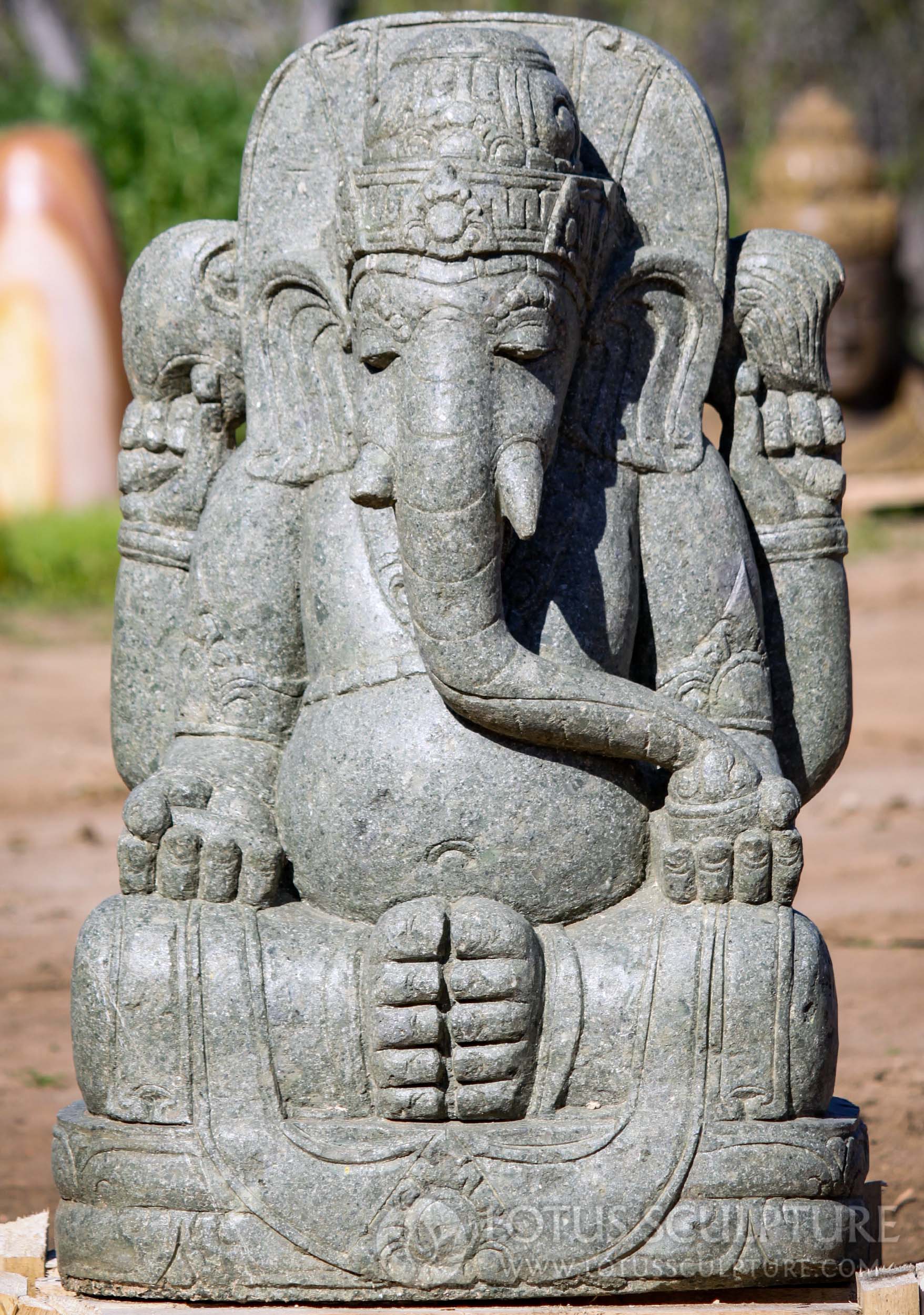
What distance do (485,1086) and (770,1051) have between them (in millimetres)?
492

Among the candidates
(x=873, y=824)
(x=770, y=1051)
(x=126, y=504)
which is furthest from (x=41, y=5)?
(x=770, y=1051)

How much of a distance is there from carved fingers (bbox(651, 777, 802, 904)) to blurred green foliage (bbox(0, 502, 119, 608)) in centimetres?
922

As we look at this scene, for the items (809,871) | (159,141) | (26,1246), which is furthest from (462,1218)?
(159,141)

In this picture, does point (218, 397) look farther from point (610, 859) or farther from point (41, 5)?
point (41, 5)

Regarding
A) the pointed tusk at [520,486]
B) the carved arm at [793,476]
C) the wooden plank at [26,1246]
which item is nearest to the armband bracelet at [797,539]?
the carved arm at [793,476]

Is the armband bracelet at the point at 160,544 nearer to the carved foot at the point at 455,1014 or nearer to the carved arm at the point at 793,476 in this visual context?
the carved foot at the point at 455,1014

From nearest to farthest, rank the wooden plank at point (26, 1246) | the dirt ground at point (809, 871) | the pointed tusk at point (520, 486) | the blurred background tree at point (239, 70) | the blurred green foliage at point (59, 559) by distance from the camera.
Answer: the pointed tusk at point (520, 486) < the wooden plank at point (26, 1246) < the dirt ground at point (809, 871) < the blurred green foliage at point (59, 559) < the blurred background tree at point (239, 70)

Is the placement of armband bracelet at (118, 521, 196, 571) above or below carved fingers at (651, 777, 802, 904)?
above

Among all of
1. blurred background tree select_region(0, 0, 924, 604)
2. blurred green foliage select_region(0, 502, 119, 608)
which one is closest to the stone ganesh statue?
blurred green foliage select_region(0, 502, 119, 608)

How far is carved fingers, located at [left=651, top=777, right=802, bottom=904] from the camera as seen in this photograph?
10.7 feet

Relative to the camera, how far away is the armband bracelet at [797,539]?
3.67m

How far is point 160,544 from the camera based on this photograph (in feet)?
12.2

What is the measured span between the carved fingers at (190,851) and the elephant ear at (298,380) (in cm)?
63

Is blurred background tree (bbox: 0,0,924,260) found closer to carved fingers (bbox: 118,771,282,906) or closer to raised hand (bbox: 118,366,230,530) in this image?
raised hand (bbox: 118,366,230,530)
